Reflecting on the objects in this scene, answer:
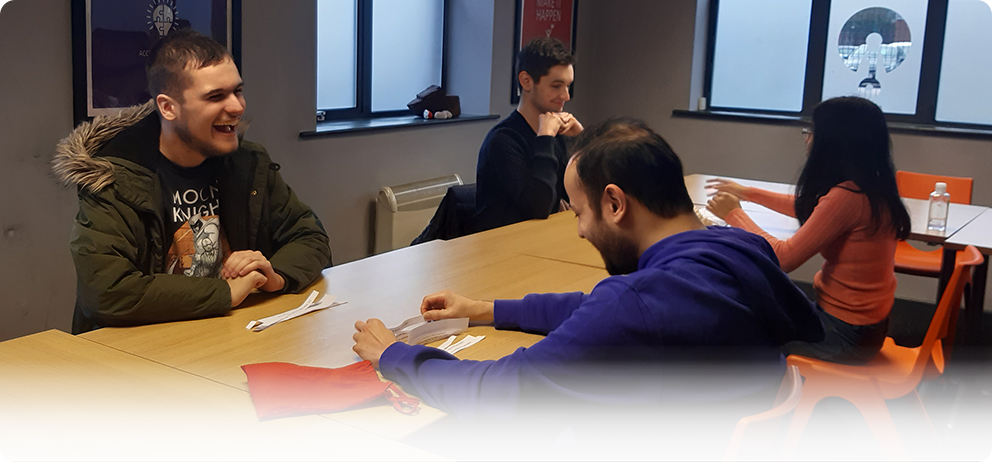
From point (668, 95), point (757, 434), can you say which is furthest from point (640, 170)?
point (668, 95)

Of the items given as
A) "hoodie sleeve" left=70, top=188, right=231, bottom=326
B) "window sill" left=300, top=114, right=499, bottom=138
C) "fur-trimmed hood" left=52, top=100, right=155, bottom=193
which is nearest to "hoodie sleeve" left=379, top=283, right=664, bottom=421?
"hoodie sleeve" left=70, top=188, right=231, bottom=326

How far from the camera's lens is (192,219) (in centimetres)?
206

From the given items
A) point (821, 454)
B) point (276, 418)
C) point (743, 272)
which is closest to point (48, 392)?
point (276, 418)

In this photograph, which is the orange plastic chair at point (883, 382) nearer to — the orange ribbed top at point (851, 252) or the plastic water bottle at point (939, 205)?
the orange ribbed top at point (851, 252)

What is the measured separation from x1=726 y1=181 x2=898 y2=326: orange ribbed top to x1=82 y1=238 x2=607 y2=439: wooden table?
2.19 ft

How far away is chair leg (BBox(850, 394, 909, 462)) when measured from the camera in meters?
2.17

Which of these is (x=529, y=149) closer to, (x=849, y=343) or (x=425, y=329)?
(x=849, y=343)

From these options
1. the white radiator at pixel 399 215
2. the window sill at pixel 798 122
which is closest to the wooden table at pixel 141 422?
the white radiator at pixel 399 215

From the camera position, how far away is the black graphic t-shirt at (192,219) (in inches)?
79.7

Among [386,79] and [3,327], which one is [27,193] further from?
[386,79]

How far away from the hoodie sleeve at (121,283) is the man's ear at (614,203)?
2.99ft

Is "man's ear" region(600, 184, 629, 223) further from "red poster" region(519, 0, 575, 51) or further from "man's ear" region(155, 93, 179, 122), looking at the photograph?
"red poster" region(519, 0, 575, 51)

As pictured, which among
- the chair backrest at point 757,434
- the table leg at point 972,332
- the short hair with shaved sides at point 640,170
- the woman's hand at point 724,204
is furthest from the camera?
the table leg at point 972,332

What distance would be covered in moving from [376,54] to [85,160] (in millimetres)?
3047
